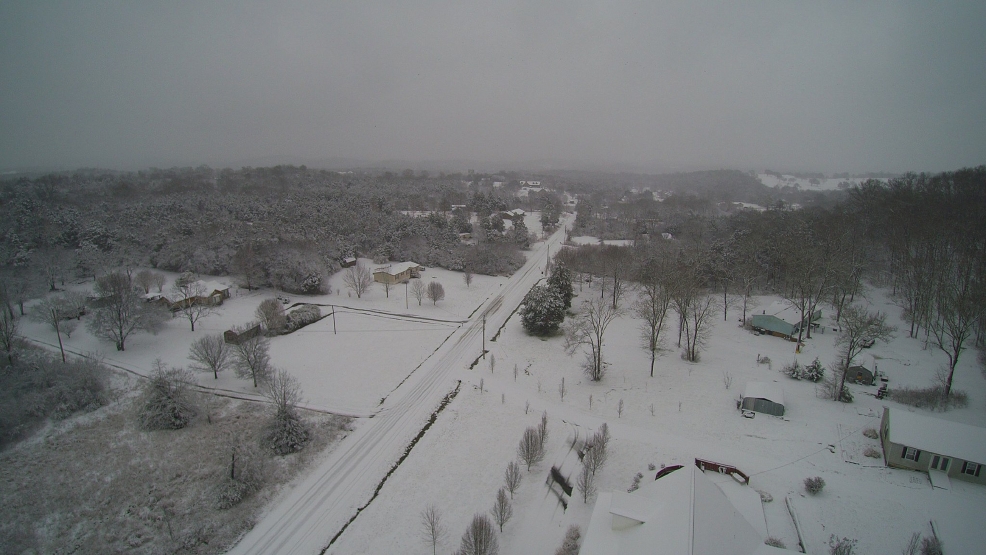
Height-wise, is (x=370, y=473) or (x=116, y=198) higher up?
(x=116, y=198)

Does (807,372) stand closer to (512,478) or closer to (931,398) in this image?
(931,398)

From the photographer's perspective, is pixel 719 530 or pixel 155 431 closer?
pixel 719 530

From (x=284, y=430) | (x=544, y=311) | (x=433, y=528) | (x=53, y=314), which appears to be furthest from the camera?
(x=544, y=311)

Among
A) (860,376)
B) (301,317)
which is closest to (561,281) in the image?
(860,376)

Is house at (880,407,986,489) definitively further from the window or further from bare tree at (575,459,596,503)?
bare tree at (575,459,596,503)

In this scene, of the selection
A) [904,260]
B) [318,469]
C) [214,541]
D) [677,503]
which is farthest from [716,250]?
[214,541]

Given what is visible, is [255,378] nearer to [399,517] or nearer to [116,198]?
[399,517]

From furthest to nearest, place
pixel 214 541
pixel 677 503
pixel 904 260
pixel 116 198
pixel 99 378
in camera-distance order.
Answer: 1. pixel 116 198
2. pixel 904 260
3. pixel 99 378
4. pixel 214 541
5. pixel 677 503
